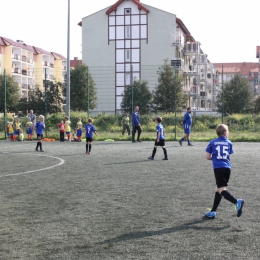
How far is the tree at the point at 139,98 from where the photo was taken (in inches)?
1262

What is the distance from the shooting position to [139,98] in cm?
3378

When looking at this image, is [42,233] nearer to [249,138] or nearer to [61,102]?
[249,138]

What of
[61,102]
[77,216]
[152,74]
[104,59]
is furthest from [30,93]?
[77,216]

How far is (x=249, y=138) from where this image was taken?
27.3 metres

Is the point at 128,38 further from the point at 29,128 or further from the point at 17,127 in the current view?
the point at 29,128

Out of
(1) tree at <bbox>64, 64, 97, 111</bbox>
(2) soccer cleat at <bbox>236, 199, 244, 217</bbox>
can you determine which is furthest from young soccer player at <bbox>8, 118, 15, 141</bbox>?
(2) soccer cleat at <bbox>236, 199, 244, 217</bbox>

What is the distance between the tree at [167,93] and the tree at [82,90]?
180 inches

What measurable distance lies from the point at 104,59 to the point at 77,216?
2331 inches

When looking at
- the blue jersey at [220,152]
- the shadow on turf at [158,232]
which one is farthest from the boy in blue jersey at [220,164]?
the shadow on turf at [158,232]

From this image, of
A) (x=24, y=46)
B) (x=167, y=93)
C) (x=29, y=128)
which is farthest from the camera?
(x=24, y=46)

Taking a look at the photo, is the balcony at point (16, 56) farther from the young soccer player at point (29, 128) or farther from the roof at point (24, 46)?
the young soccer player at point (29, 128)

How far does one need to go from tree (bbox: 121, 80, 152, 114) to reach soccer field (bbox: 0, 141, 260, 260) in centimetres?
1848

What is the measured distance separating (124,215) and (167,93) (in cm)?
3289

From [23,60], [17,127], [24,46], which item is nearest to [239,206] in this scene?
[17,127]
